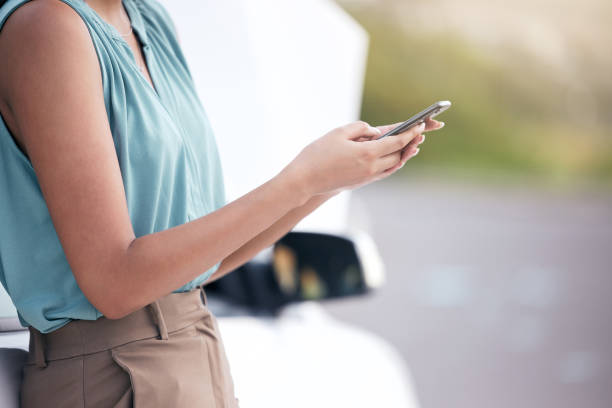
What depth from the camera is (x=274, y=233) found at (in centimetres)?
102

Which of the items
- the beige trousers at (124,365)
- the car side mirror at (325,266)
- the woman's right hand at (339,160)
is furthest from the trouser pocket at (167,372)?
the car side mirror at (325,266)

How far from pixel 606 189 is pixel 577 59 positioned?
182 cm

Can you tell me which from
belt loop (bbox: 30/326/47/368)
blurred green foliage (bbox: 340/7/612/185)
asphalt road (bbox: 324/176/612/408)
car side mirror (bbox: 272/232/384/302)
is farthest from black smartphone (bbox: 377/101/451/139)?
blurred green foliage (bbox: 340/7/612/185)

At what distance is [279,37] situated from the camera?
1.79m

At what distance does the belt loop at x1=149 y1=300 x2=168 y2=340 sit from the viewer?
80 centimetres

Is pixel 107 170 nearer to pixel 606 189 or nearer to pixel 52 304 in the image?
pixel 52 304

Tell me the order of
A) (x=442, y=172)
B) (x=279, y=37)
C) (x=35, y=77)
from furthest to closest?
(x=442, y=172)
(x=279, y=37)
(x=35, y=77)

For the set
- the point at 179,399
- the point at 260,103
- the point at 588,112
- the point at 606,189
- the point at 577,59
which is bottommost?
the point at 606,189

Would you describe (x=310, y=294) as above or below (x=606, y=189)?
above

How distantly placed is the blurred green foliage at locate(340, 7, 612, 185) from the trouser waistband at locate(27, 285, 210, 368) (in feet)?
23.8

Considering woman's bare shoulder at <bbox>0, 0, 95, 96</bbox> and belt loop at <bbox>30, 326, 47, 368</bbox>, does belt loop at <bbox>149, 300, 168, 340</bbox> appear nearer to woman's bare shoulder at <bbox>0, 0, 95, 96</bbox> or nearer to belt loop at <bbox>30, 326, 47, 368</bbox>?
belt loop at <bbox>30, 326, 47, 368</bbox>

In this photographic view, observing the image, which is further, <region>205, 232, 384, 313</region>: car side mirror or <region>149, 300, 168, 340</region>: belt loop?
<region>205, 232, 384, 313</region>: car side mirror

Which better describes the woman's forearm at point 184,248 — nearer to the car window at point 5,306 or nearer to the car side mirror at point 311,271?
the car window at point 5,306

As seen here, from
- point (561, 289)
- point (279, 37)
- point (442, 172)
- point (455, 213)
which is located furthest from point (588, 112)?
point (279, 37)
